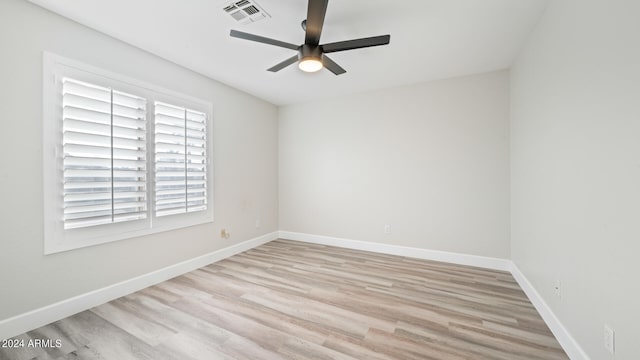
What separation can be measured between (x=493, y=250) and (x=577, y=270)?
177 centimetres

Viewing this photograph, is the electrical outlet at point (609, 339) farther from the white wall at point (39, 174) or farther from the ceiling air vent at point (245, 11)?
the white wall at point (39, 174)

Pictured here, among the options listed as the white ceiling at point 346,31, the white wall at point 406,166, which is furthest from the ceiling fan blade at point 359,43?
the white wall at point 406,166

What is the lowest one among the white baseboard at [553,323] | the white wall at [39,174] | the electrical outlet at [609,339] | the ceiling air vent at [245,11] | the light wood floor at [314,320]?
the light wood floor at [314,320]

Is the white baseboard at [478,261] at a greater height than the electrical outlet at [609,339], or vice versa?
the electrical outlet at [609,339]

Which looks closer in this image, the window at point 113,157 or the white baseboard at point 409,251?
the window at point 113,157

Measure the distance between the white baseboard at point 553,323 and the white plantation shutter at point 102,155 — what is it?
386 cm

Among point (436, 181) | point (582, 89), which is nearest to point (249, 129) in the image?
point (436, 181)

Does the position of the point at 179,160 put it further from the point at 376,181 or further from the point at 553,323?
the point at 553,323

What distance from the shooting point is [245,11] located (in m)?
1.97

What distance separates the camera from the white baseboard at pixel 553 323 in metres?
1.53

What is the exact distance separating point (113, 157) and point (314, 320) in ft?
8.17

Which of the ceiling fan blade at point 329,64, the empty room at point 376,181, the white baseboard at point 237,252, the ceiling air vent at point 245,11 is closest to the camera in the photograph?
the empty room at point 376,181

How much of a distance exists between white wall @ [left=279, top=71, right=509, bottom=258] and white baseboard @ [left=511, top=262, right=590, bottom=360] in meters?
0.74

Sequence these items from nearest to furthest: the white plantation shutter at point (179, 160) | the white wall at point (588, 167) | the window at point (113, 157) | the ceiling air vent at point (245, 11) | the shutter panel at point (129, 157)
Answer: the white wall at point (588, 167) < the ceiling air vent at point (245, 11) < the window at point (113, 157) < the shutter panel at point (129, 157) < the white plantation shutter at point (179, 160)
